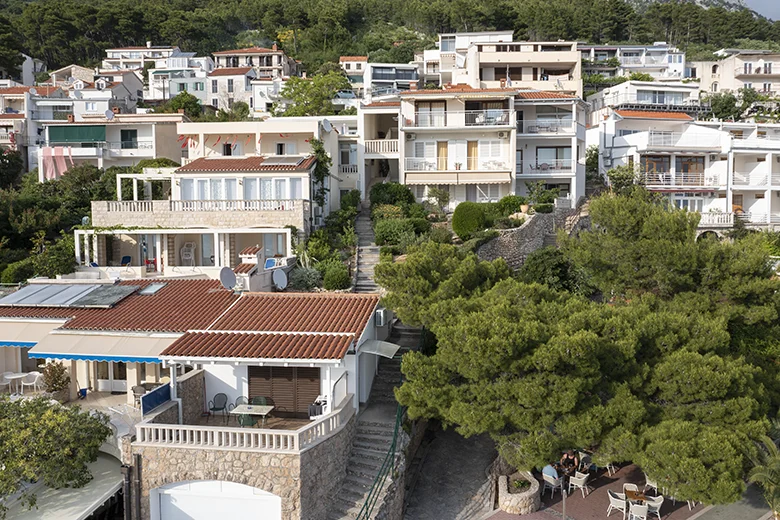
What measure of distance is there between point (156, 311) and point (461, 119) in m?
26.3

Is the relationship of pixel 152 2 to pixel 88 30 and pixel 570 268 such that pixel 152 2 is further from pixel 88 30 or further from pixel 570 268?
pixel 570 268

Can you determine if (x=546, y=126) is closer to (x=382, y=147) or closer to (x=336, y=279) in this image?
(x=382, y=147)

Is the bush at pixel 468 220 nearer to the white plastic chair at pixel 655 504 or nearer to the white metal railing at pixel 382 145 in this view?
the white metal railing at pixel 382 145

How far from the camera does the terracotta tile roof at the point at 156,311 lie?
22.1 metres

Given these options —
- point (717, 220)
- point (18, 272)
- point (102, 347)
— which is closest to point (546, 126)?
point (717, 220)

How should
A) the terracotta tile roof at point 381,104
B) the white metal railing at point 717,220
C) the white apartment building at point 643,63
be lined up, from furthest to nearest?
1. the white apartment building at point 643,63
2. the terracotta tile roof at point 381,104
3. the white metal railing at point 717,220

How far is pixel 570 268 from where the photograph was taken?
3203cm

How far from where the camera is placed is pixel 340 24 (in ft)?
372

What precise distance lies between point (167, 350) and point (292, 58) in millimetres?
89106

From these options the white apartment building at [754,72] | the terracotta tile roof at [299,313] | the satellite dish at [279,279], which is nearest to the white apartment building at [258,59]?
the white apartment building at [754,72]

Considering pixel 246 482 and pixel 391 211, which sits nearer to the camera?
pixel 246 482

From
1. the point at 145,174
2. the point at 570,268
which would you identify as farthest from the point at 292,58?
the point at 570,268

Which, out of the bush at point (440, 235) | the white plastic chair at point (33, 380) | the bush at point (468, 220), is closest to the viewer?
the white plastic chair at point (33, 380)

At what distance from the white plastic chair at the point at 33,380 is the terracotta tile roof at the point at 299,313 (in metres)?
6.99
